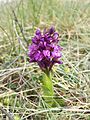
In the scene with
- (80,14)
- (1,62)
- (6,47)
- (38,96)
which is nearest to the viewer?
(38,96)

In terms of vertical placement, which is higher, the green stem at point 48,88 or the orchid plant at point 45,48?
the orchid plant at point 45,48

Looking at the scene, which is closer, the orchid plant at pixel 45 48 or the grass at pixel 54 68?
the orchid plant at pixel 45 48

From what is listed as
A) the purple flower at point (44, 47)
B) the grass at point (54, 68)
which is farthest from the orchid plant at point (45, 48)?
the grass at point (54, 68)

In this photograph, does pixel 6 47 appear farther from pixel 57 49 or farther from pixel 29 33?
pixel 57 49

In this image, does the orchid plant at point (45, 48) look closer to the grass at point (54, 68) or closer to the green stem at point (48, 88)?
the green stem at point (48, 88)


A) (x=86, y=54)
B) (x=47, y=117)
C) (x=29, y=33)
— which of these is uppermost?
(x=29, y=33)

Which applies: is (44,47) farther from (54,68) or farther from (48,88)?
(54,68)

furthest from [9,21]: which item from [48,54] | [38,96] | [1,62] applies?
[48,54]
